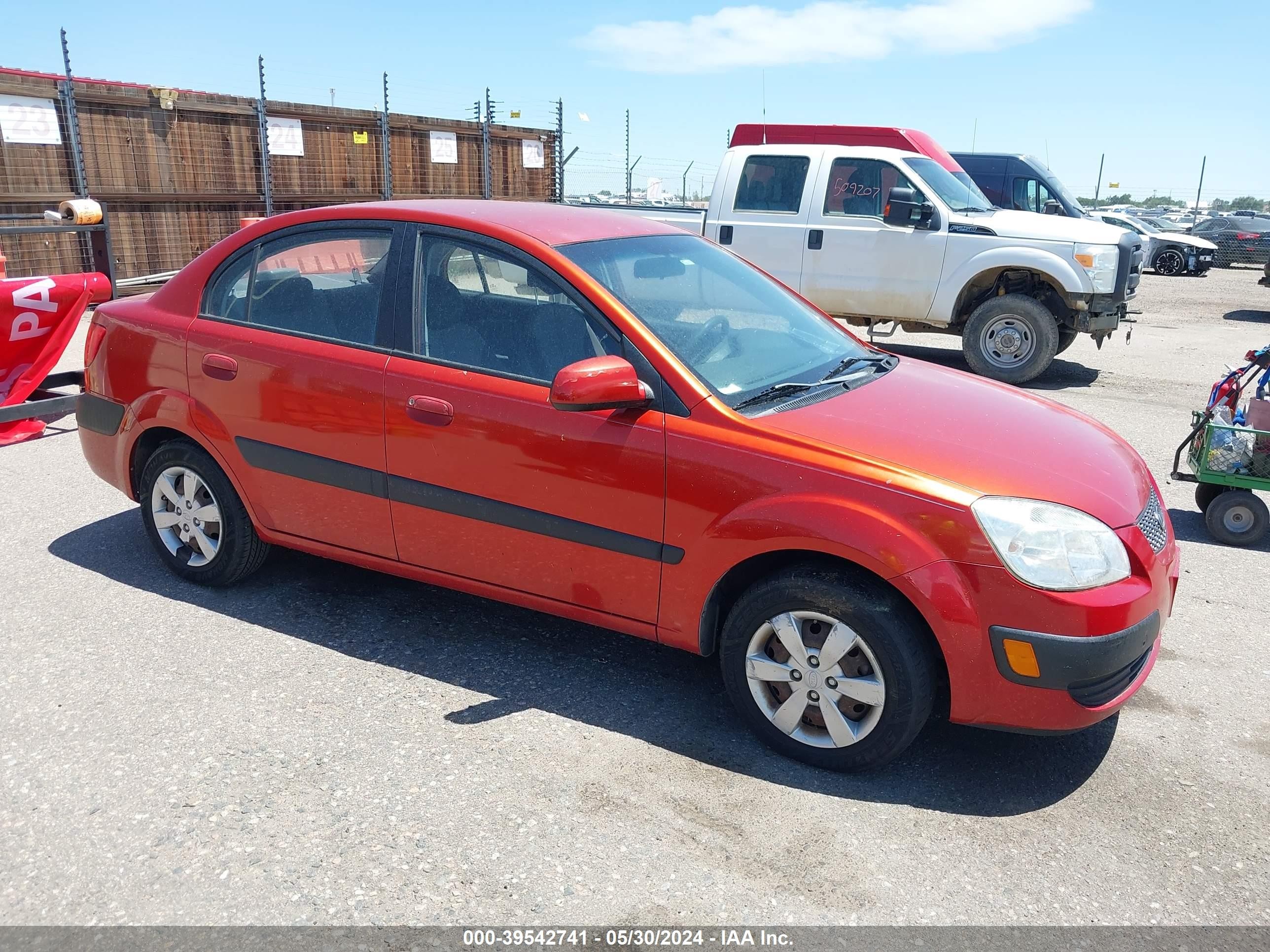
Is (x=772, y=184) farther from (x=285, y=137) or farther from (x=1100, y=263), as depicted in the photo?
(x=285, y=137)

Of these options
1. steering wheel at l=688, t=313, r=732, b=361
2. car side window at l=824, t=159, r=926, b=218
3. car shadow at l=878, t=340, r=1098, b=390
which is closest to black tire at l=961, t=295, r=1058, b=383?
car shadow at l=878, t=340, r=1098, b=390

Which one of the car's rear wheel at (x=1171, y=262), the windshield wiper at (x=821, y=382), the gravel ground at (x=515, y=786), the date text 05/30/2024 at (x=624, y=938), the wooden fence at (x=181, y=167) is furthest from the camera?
the car's rear wheel at (x=1171, y=262)

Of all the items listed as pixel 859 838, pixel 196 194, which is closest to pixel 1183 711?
pixel 859 838

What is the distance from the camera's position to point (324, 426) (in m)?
3.92

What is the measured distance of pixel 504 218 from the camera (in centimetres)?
389

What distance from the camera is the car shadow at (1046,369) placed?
33.6ft

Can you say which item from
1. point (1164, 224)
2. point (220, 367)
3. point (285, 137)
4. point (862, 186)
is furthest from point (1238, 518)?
point (1164, 224)

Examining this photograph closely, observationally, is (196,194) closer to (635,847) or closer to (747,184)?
(747,184)

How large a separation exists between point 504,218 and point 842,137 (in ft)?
36.0

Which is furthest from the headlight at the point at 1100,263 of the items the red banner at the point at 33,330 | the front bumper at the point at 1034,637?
the red banner at the point at 33,330

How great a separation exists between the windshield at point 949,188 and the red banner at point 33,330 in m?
7.62

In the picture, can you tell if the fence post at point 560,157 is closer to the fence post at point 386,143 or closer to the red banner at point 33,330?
the fence post at point 386,143

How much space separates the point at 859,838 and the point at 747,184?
8.77 m

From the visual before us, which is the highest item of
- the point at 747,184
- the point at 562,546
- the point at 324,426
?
the point at 747,184
